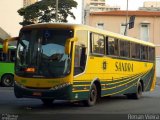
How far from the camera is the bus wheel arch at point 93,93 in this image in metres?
18.8

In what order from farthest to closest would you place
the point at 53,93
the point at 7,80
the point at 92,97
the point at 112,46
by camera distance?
1. the point at 7,80
2. the point at 112,46
3. the point at 92,97
4. the point at 53,93

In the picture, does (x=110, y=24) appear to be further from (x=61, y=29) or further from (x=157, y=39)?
(x=61, y=29)

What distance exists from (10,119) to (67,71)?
4.07 meters

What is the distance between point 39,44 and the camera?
1750 cm

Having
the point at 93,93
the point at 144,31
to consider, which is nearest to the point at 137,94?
the point at 93,93

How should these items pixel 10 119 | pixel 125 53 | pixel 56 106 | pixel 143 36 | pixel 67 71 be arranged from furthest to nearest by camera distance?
pixel 143 36 → pixel 125 53 → pixel 56 106 → pixel 67 71 → pixel 10 119

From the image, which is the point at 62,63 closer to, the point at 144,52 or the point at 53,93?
the point at 53,93

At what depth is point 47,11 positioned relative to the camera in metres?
43.5

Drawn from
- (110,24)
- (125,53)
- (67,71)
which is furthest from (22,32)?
(110,24)

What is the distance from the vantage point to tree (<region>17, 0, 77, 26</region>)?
1708 inches

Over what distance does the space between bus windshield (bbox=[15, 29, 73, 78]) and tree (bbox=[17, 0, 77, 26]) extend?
25471 mm

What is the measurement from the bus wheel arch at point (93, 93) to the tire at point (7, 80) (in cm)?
1378

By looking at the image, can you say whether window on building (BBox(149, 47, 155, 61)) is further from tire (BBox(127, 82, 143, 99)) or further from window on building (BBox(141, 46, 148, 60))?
tire (BBox(127, 82, 143, 99))

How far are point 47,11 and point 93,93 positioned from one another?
2520cm
